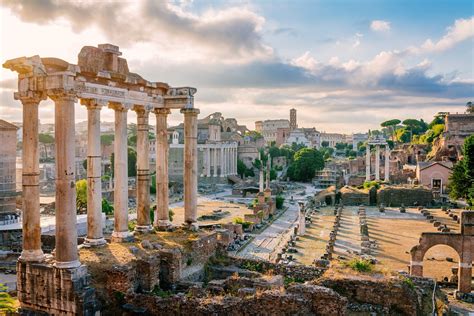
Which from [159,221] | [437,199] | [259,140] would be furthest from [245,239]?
[259,140]

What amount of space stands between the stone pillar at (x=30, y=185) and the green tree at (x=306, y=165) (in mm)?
79529

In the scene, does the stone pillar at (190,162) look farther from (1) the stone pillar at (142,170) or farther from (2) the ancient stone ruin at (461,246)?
(2) the ancient stone ruin at (461,246)

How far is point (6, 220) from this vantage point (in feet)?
110

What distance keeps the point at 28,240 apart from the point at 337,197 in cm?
5272

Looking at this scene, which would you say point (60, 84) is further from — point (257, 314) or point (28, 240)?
point (257, 314)

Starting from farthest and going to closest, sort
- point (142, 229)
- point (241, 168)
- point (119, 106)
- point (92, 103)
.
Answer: point (241, 168)
point (142, 229)
point (119, 106)
point (92, 103)

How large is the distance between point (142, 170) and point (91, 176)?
2.65 meters

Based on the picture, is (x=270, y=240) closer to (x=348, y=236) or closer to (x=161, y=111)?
(x=348, y=236)

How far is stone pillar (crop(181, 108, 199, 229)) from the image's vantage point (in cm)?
1717

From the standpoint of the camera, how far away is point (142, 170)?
1673 centimetres

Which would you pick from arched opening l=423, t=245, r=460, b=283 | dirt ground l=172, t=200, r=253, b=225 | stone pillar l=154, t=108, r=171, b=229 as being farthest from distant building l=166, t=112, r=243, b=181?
stone pillar l=154, t=108, r=171, b=229

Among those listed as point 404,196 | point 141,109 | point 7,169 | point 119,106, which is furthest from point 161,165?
point 404,196

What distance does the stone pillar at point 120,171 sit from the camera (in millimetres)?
15297

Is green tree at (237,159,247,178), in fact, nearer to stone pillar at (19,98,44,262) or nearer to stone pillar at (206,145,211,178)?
stone pillar at (206,145,211,178)
